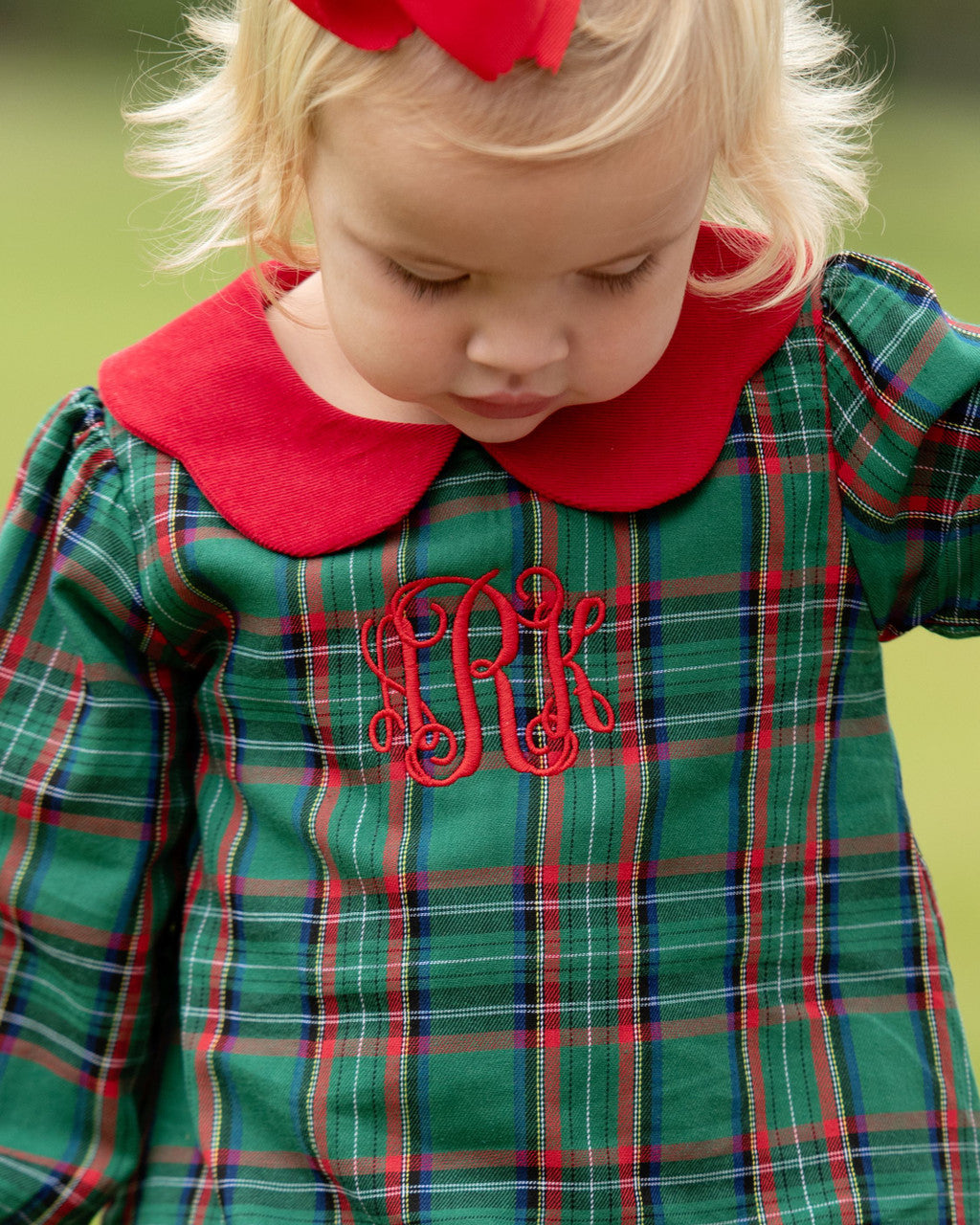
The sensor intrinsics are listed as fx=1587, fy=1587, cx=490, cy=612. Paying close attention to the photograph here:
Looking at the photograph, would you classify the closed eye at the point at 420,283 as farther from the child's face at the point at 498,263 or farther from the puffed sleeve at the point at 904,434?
the puffed sleeve at the point at 904,434

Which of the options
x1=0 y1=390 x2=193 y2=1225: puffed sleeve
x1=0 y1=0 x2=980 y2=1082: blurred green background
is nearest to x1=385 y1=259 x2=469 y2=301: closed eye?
x1=0 y1=390 x2=193 y2=1225: puffed sleeve


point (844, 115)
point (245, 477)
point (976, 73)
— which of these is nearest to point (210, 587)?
point (245, 477)

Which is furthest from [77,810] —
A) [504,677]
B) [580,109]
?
[580,109]

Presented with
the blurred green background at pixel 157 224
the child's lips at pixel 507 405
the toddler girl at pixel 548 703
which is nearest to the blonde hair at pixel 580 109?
the toddler girl at pixel 548 703

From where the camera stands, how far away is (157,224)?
3576mm

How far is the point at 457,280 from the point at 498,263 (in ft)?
0.11

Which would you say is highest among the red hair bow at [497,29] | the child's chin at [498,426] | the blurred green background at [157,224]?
the blurred green background at [157,224]

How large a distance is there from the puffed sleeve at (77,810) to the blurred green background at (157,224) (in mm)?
861

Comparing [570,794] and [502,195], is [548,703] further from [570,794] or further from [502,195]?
[502,195]

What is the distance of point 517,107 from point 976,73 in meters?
4.44

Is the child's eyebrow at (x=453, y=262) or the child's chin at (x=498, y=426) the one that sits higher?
the child's eyebrow at (x=453, y=262)

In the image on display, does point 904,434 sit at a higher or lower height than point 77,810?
higher

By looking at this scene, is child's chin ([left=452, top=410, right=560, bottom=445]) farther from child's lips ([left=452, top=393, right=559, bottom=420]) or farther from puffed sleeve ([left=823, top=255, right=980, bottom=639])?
puffed sleeve ([left=823, top=255, right=980, bottom=639])

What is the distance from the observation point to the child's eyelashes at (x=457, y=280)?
63cm
